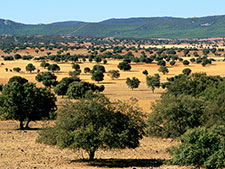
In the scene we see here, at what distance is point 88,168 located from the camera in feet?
107

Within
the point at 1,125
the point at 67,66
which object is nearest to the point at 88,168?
the point at 1,125

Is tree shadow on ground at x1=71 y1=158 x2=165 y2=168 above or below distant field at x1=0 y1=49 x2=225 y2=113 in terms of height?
above

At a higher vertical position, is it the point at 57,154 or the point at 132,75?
the point at 57,154

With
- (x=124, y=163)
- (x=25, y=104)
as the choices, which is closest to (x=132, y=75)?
(x=25, y=104)

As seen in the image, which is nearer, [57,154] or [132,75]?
[57,154]

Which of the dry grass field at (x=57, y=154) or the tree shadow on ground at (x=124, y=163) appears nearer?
the dry grass field at (x=57, y=154)

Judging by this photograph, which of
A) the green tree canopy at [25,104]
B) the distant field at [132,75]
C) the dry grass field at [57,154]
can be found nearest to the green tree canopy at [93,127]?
the dry grass field at [57,154]

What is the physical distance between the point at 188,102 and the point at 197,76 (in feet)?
98.7

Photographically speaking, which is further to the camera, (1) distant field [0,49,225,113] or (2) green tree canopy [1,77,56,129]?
(1) distant field [0,49,225,113]

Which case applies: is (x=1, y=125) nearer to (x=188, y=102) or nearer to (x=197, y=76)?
(x=188, y=102)

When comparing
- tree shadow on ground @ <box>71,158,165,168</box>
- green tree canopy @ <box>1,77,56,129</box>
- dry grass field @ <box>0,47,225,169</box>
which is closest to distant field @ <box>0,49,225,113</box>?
green tree canopy @ <box>1,77,56,129</box>

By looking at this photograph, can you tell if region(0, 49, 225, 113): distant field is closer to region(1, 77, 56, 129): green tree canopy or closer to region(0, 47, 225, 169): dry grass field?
region(1, 77, 56, 129): green tree canopy

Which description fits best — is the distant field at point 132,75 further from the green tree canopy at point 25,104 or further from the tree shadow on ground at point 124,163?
the tree shadow on ground at point 124,163

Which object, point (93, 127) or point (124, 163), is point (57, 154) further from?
point (93, 127)
